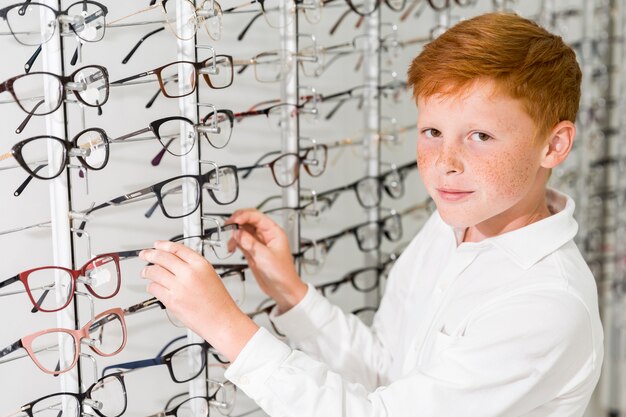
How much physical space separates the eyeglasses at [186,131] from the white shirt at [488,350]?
295 mm

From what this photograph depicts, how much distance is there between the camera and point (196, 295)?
1.12 metres

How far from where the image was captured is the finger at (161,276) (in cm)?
113

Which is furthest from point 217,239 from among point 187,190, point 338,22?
point 338,22

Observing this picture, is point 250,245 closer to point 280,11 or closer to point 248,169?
point 248,169

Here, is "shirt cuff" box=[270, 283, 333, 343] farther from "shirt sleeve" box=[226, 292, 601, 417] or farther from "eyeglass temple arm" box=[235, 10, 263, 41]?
"eyeglass temple arm" box=[235, 10, 263, 41]

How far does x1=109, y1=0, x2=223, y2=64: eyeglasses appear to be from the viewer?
1.19 metres

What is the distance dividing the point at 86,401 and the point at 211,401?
24cm

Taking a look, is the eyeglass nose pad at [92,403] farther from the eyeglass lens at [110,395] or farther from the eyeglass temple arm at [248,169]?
the eyeglass temple arm at [248,169]

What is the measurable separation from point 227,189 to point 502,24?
1.55ft

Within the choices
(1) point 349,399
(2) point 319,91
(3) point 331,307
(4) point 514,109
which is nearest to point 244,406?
(3) point 331,307

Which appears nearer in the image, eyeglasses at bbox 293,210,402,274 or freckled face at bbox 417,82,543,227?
freckled face at bbox 417,82,543,227

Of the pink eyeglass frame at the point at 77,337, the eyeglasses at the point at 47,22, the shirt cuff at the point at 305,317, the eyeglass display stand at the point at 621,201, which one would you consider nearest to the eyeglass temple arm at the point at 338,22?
the shirt cuff at the point at 305,317

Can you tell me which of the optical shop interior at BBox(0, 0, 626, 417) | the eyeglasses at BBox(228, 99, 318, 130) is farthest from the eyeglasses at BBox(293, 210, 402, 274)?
the eyeglasses at BBox(228, 99, 318, 130)

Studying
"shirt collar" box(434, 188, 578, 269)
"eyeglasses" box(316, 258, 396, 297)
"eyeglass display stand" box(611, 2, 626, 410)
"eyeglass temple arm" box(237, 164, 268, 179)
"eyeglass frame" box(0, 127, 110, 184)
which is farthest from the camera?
"eyeglass display stand" box(611, 2, 626, 410)
